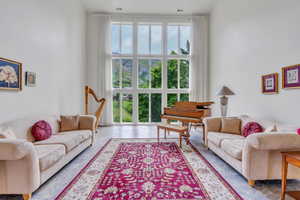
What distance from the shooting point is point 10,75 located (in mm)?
2912

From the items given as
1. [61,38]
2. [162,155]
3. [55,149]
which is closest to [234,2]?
[162,155]

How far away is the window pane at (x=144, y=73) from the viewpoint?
7.31 metres

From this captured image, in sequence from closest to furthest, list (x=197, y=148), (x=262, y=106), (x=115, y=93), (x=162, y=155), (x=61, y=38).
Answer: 1. (x=162, y=155)
2. (x=262, y=106)
3. (x=197, y=148)
4. (x=61, y=38)
5. (x=115, y=93)

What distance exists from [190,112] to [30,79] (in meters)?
3.87

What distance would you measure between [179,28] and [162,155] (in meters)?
5.92

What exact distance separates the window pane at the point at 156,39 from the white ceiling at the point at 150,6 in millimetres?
637

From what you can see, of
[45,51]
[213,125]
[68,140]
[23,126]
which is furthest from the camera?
[45,51]

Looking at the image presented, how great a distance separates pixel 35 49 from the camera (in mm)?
3592

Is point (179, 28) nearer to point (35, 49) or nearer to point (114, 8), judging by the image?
point (114, 8)

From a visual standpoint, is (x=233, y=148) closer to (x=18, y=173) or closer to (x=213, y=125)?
(x=213, y=125)

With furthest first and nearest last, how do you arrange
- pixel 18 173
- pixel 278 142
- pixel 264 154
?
pixel 264 154, pixel 278 142, pixel 18 173

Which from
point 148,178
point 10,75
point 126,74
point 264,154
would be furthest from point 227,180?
point 126,74

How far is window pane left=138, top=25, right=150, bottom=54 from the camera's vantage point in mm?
7223

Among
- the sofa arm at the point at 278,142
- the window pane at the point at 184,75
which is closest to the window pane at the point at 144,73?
the window pane at the point at 184,75
